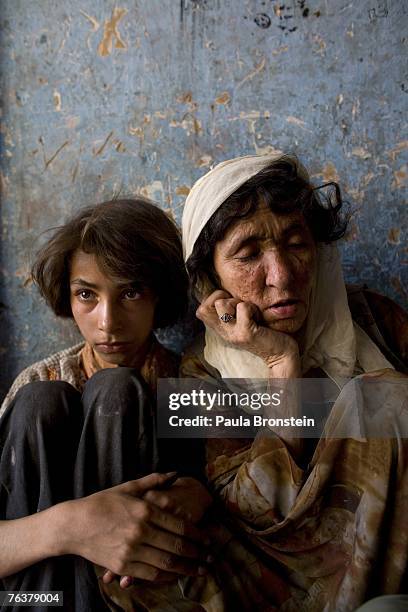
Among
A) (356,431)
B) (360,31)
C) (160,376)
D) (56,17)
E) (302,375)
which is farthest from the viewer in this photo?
(56,17)

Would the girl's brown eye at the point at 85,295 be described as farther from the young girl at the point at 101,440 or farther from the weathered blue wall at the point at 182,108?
the weathered blue wall at the point at 182,108

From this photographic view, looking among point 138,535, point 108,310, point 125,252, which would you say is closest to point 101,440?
point 138,535

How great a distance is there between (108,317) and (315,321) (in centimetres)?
44

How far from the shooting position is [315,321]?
4.25 feet

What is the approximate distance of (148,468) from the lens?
1.13m

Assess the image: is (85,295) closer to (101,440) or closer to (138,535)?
(101,440)

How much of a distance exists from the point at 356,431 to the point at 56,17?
1.35 metres

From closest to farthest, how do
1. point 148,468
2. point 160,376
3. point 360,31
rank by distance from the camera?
1. point 148,468
2. point 160,376
3. point 360,31

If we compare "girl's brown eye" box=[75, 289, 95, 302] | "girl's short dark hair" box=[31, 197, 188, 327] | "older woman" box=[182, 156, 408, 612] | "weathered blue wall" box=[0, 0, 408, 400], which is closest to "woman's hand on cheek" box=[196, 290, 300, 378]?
"older woman" box=[182, 156, 408, 612]

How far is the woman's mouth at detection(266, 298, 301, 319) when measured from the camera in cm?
121

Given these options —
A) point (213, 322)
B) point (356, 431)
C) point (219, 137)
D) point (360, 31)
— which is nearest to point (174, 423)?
point (213, 322)

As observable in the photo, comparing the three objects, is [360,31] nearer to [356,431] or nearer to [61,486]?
[356,431]

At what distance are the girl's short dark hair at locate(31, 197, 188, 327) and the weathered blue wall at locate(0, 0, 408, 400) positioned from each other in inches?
10.9

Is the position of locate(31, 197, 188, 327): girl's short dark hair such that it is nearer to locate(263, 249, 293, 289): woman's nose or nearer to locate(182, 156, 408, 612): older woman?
locate(182, 156, 408, 612): older woman
